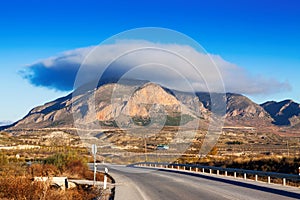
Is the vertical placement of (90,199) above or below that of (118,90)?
below

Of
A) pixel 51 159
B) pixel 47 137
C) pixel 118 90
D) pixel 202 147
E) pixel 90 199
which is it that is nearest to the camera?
pixel 90 199

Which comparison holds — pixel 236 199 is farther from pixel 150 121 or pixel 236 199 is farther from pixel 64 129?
pixel 64 129

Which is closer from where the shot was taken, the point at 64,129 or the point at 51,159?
the point at 51,159

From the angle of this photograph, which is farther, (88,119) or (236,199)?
(88,119)

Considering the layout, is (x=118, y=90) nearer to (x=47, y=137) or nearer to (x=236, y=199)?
(x=236, y=199)

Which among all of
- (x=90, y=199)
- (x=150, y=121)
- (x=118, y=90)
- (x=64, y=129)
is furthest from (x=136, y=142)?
(x=90, y=199)

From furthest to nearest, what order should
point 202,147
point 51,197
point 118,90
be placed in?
point 202,147, point 118,90, point 51,197

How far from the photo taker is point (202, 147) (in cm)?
9906

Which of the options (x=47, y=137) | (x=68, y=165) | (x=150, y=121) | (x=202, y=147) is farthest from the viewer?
(x=47, y=137)

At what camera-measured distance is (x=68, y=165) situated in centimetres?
3659

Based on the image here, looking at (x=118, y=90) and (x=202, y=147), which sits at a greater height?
(x=118, y=90)

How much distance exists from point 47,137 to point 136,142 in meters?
32.2

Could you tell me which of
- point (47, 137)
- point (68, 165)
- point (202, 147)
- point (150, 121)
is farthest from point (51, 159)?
point (47, 137)

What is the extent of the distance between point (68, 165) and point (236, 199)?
23.1 metres
